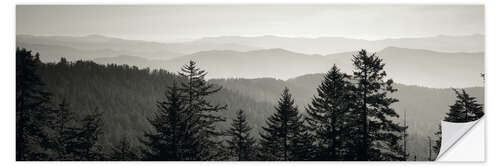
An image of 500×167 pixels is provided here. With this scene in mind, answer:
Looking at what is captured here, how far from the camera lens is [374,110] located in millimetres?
5562

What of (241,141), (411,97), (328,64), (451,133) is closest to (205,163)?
(241,141)

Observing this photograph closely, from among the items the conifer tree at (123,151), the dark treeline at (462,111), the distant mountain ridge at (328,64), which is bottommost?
the conifer tree at (123,151)

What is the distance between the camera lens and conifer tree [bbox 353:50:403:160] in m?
5.54

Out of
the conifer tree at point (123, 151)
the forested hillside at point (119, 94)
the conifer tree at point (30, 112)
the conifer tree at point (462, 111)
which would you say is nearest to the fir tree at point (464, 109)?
the conifer tree at point (462, 111)

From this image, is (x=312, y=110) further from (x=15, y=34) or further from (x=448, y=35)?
(x=15, y=34)

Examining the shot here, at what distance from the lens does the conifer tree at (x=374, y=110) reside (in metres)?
5.54

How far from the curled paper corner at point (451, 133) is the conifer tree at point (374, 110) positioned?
1.51 ft

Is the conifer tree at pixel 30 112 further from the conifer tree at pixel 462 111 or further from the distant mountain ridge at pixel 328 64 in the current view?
the conifer tree at pixel 462 111

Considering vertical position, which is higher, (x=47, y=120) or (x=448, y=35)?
(x=448, y=35)

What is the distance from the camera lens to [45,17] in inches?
219

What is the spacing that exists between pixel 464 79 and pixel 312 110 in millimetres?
1633

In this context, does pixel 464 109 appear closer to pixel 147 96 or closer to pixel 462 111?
pixel 462 111

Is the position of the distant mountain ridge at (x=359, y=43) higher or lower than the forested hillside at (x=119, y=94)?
higher
